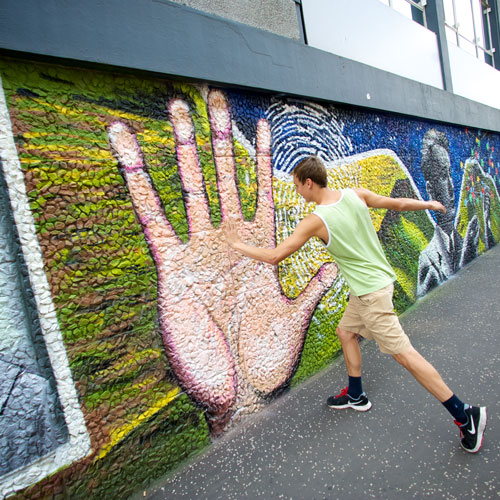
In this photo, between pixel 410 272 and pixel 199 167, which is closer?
pixel 199 167

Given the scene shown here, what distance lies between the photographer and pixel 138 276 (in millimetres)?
2064

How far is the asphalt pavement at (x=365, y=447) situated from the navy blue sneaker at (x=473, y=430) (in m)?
0.05

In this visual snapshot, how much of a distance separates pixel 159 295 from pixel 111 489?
40.9 inches

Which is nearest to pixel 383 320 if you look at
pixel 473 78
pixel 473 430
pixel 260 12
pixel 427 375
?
pixel 427 375

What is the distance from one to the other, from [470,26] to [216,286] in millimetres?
8453

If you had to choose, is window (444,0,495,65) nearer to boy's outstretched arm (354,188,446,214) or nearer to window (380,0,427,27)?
window (380,0,427,27)

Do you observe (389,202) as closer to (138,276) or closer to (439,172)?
(138,276)

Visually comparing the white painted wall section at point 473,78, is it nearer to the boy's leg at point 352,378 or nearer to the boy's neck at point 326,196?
the boy's neck at point 326,196

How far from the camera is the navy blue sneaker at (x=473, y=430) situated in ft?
6.23

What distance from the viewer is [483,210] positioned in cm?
678

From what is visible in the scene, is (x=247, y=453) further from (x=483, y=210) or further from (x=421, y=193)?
(x=483, y=210)

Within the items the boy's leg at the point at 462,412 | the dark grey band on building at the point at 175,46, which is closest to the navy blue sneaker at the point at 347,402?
the boy's leg at the point at 462,412

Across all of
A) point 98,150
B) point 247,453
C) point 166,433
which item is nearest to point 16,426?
point 166,433

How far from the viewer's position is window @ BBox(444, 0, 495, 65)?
266 inches
